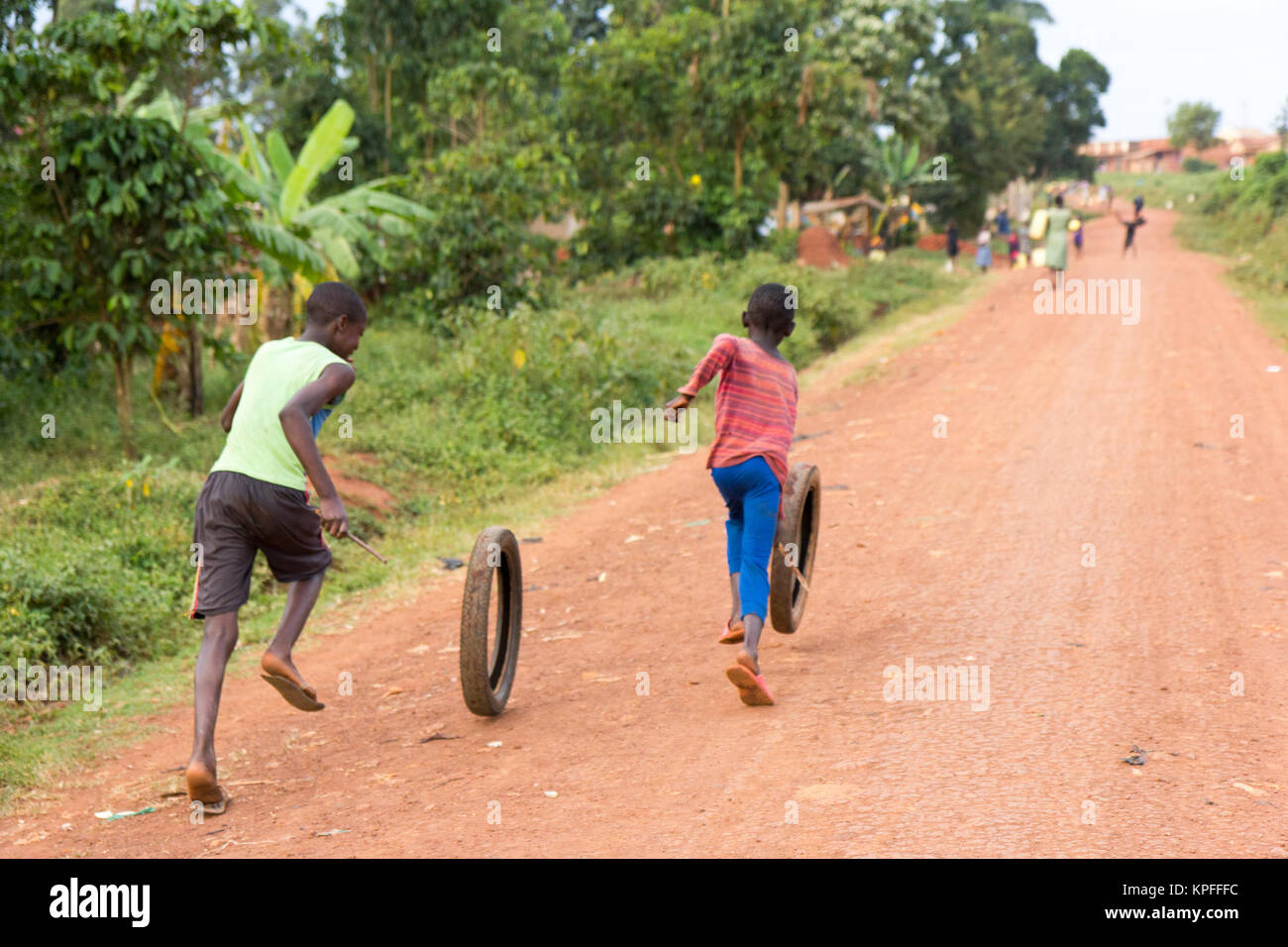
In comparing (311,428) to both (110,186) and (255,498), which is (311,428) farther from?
(110,186)

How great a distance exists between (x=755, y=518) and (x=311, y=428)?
6.46ft

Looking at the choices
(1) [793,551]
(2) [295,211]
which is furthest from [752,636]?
(2) [295,211]

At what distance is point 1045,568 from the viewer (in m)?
7.14

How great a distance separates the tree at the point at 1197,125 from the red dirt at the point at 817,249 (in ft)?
208

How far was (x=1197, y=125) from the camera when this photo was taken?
75.8 metres

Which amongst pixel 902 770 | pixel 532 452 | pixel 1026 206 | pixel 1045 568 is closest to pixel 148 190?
pixel 532 452

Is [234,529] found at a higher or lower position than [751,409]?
lower

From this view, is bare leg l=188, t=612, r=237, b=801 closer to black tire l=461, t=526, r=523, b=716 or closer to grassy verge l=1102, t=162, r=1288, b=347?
black tire l=461, t=526, r=523, b=716

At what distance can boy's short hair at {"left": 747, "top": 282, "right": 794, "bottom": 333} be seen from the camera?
201 inches

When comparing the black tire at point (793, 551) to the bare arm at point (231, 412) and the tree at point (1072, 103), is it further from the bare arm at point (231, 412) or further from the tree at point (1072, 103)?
the tree at point (1072, 103)

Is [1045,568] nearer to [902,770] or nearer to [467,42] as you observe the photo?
[902,770]

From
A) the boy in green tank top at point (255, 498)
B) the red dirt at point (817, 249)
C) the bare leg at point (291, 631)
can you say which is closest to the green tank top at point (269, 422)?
the boy in green tank top at point (255, 498)

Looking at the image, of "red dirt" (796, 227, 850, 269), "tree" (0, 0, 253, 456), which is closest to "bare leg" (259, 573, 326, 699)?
"tree" (0, 0, 253, 456)

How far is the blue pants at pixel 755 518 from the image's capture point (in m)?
5.11
